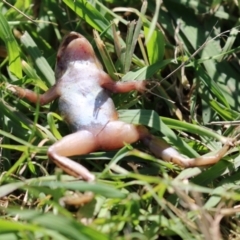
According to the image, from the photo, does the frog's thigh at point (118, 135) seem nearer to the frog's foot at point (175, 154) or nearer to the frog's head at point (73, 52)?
the frog's foot at point (175, 154)

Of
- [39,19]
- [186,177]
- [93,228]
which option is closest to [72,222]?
[93,228]

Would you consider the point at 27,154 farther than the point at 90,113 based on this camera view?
No

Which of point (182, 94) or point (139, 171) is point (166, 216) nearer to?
point (139, 171)

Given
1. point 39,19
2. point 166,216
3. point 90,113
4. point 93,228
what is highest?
point 39,19

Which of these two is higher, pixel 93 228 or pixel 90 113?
pixel 90 113

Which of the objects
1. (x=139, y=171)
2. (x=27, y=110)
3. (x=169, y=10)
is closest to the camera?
(x=139, y=171)

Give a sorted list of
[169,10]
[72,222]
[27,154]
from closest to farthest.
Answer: [72,222], [27,154], [169,10]

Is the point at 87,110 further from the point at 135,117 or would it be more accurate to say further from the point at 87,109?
the point at 135,117
